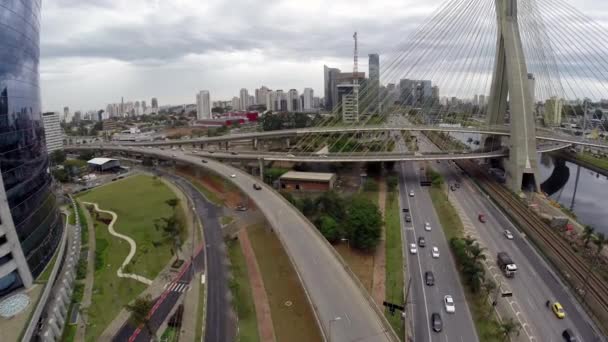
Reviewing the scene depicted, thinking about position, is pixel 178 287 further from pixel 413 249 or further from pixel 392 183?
pixel 392 183

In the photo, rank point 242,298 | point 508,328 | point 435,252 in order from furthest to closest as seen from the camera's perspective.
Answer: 1. point 435,252
2. point 242,298
3. point 508,328

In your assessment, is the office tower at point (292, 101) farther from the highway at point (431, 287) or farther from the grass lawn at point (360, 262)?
the grass lawn at point (360, 262)

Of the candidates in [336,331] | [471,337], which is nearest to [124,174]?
[336,331]

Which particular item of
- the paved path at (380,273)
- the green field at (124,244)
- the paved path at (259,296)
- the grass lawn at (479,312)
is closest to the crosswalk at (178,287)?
the green field at (124,244)

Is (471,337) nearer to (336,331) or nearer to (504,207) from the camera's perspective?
(336,331)

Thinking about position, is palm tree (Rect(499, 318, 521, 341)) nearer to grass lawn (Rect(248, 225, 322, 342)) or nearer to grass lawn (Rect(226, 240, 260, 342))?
grass lawn (Rect(248, 225, 322, 342))

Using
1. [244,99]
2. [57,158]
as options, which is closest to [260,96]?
[244,99]
